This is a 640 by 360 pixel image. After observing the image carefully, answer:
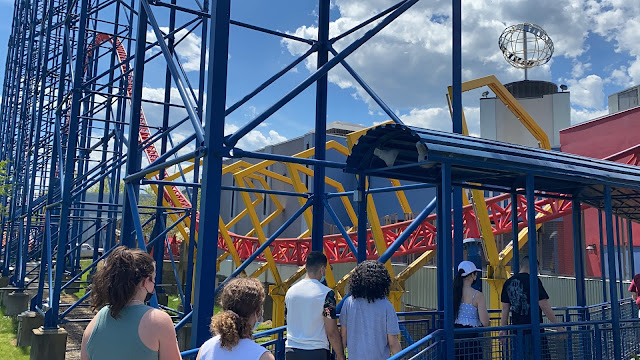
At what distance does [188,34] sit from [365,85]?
4105mm

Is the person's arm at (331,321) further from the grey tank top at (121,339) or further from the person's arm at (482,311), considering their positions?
the grey tank top at (121,339)

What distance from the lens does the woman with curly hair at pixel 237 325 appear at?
2.71 meters

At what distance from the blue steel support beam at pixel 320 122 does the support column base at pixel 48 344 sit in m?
6.17

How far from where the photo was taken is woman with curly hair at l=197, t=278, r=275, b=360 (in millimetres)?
2715

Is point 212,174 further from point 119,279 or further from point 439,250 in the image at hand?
point 439,250

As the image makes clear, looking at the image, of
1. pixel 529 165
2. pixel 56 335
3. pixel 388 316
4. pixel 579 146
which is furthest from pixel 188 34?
pixel 579 146

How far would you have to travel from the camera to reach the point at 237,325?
9.07 ft

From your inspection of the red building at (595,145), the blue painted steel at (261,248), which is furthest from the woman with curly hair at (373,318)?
the red building at (595,145)

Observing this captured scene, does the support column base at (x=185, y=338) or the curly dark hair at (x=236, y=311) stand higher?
the curly dark hair at (x=236, y=311)

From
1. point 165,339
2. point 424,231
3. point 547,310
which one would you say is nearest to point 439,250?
point 547,310

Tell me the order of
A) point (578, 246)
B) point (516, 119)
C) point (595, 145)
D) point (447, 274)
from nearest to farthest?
point (447, 274), point (578, 246), point (595, 145), point (516, 119)

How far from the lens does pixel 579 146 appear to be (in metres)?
17.7

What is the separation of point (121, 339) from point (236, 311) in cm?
58

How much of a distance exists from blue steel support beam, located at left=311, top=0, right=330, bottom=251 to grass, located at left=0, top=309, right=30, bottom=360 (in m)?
8.38
